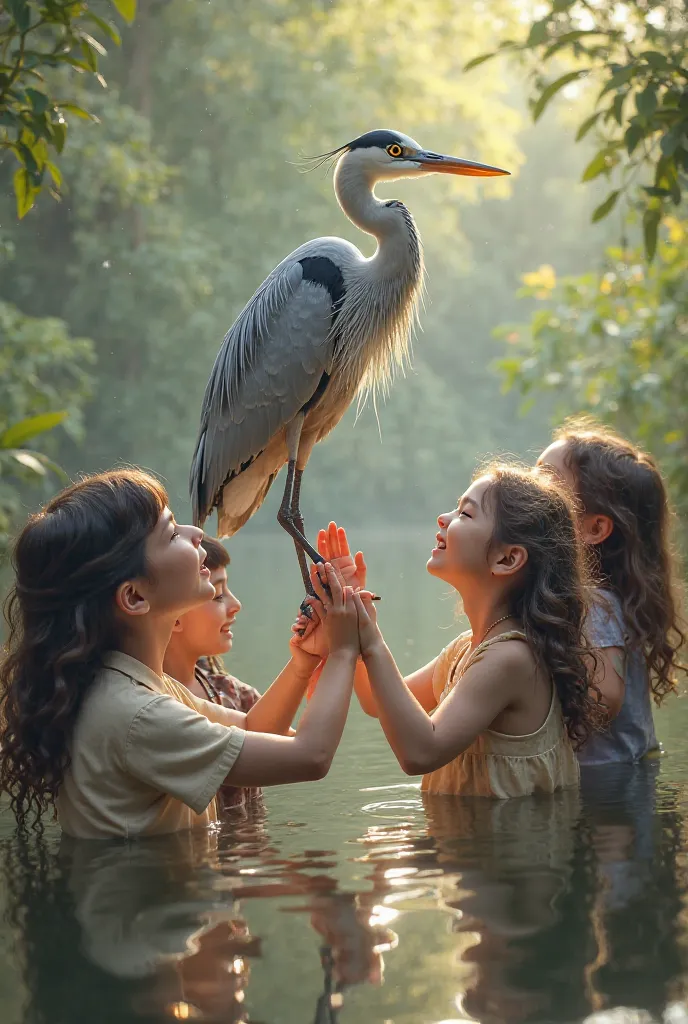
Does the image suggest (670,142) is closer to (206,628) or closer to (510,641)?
(510,641)

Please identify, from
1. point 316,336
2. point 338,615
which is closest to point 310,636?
point 338,615

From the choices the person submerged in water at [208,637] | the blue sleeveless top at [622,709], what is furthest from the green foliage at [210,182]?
the blue sleeveless top at [622,709]

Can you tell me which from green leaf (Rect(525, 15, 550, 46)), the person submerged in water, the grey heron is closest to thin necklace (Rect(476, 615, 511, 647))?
the person submerged in water

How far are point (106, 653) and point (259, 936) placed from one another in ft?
1.70

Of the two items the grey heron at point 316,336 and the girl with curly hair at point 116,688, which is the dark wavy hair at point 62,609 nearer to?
the girl with curly hair at point 116,688

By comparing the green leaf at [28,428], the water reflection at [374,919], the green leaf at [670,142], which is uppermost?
the green leaf at [670,142]

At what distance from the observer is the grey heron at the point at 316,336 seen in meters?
2.90

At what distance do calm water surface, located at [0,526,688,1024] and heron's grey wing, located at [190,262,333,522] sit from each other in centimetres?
95

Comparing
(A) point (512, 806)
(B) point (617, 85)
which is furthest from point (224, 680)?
(B) point (617, 85)

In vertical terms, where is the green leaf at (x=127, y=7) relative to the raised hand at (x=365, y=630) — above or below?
above

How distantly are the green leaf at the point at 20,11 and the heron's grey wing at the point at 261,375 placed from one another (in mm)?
874

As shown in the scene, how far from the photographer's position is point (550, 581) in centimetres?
209

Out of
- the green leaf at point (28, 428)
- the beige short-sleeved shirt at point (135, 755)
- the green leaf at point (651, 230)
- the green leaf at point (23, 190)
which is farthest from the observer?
the green leaf at point (651, 230)

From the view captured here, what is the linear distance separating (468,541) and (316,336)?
39.6 inches
